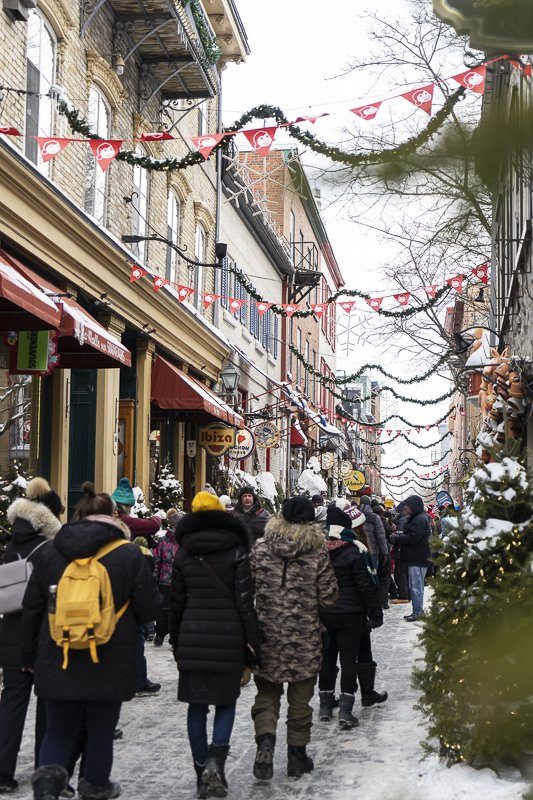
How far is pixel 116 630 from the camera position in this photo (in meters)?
5.64

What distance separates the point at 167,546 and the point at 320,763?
5.24 m

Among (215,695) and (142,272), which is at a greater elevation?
(142,272)

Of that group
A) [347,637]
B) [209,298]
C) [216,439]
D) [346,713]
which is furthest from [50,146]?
[216,439]

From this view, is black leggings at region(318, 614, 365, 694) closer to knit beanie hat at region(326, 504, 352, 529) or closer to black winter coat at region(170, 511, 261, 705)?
knit beanie hat at region(326, 504, 352, 529)

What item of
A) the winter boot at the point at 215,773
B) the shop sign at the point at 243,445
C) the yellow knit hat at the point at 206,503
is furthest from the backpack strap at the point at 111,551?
the shop sign at the point at 243,445

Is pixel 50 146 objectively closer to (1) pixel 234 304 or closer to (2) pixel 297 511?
(2) pixel 297 511

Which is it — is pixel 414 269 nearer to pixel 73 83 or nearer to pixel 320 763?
pixel 73 83

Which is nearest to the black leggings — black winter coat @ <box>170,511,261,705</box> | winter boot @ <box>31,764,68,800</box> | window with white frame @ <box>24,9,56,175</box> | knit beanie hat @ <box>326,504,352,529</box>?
knit beanie hat @ <box>326,504,352,529</box>

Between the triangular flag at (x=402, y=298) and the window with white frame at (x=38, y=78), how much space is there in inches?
332

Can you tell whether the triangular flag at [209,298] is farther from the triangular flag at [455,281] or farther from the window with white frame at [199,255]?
the triangular flag at [455,281]

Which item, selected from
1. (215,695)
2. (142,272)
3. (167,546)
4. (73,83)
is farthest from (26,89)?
(215,695)

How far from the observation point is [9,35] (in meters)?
12.6

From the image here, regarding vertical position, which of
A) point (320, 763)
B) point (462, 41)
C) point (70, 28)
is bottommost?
point (320, 763)

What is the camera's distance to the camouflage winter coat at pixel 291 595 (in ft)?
22.4
